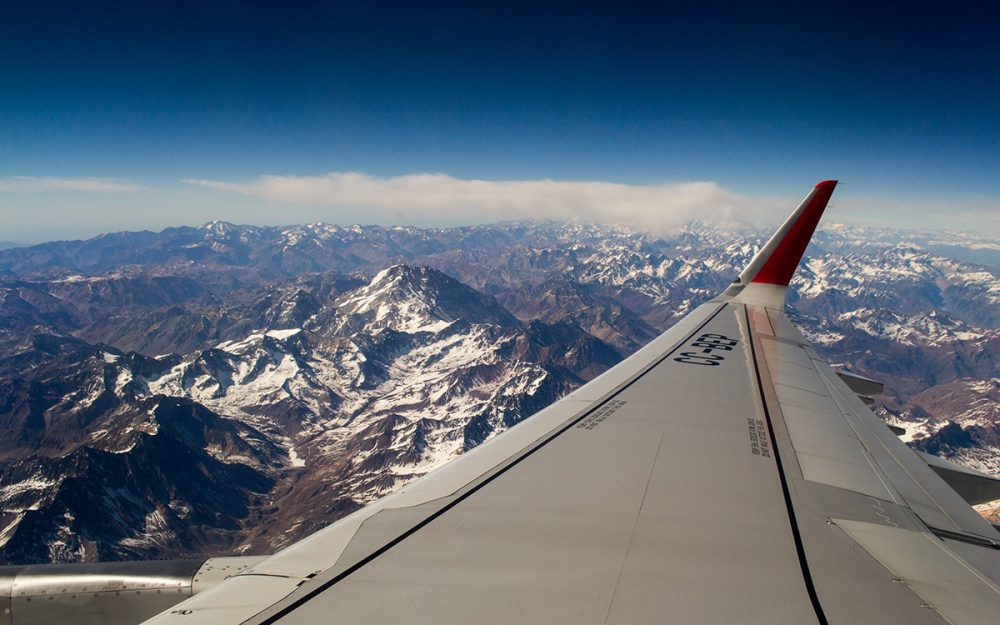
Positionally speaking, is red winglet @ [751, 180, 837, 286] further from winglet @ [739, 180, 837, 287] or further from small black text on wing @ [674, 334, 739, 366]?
small black text on wing @ [674, 334, 739, 366]

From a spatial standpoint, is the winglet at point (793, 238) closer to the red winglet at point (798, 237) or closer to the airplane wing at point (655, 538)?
the red winglet at point (798, 237)

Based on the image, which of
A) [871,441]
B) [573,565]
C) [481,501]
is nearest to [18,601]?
[481,501]

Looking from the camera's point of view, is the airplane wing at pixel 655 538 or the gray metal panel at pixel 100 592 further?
the gray metal panel at pixel 100 592

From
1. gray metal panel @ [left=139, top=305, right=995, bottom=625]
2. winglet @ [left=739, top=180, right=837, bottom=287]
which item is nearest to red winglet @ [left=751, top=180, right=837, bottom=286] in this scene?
winglet @ [left=739, top=180, right=837, bottom=287]

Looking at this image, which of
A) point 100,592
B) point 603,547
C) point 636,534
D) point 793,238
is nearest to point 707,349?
point 793,238

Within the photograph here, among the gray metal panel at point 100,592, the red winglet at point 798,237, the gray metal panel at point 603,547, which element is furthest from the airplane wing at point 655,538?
the red winglet at point 798,237

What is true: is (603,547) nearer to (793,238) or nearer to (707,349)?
(707,349)
